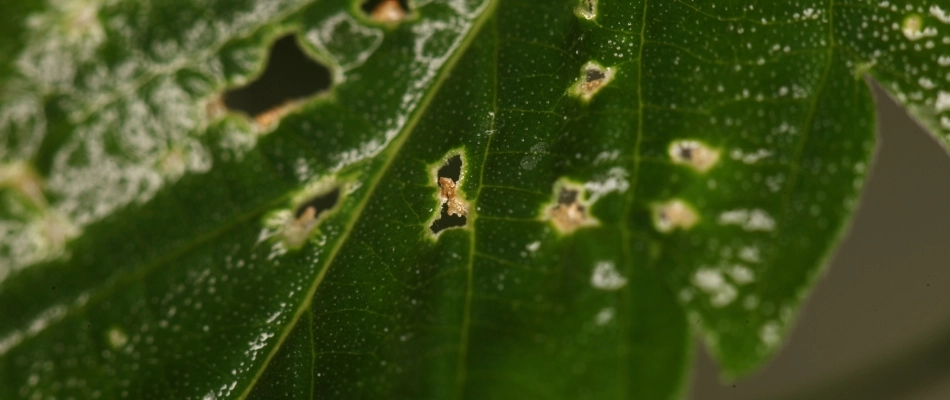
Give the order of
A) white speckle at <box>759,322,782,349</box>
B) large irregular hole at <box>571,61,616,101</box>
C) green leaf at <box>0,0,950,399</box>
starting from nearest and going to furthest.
Answer: white speckle at <box>759,322,782,349</box> → green leaf at <box>0,0,950,399</box> → large irregular hole at <box>571,61,616,101</box>

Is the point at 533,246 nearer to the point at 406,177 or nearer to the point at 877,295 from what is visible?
the point at 406,177

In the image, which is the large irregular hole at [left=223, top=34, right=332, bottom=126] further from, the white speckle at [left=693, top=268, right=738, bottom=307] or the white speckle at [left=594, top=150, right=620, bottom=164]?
the white speckle at [left=693, top=268, right=738, bottom=307]

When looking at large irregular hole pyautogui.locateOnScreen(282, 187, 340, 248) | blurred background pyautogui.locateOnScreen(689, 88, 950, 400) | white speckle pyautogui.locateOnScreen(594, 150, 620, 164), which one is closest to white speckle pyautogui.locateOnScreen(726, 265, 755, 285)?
white speckle pyautogui.locateOnScreen(594, 150, 620, 164)

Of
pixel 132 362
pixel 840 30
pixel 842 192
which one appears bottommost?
pixel 132 362

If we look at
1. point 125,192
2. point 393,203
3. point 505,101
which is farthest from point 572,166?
point 125,192

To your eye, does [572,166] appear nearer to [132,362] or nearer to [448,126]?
[448,126]

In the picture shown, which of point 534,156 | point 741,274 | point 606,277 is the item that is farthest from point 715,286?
point 534,156

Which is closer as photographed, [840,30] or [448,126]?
[840,30]
